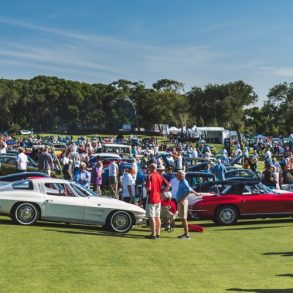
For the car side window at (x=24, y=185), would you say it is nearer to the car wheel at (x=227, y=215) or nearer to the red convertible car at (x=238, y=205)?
the red convertible car at (x=238, y=205)

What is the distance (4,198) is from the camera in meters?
15.0

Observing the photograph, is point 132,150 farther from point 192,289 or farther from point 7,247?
point 192,289

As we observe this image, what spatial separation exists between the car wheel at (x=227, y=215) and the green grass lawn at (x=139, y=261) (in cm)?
182

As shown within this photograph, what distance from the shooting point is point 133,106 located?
114 metres

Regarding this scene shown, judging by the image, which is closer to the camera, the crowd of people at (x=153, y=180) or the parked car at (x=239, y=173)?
the crowd of people at (x=153, y=180)

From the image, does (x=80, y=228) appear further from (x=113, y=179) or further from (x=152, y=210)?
(x=113, y=179)

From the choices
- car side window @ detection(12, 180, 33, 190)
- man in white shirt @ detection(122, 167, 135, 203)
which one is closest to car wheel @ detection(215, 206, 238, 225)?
man in white shirt @ detection(122, 167, 135, 203)

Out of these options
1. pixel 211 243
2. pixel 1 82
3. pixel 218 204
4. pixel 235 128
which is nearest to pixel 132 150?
pixel 218 204

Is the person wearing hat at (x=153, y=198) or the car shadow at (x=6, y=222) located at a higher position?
the person wearing hat at (x=153, y=198)

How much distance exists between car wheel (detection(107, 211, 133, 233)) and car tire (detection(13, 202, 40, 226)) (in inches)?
76.4

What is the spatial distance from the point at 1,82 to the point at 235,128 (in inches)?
2307

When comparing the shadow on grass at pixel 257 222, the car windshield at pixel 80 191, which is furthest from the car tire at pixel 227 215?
the car windshield at pixel 80 191

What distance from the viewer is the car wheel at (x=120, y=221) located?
15102 mm

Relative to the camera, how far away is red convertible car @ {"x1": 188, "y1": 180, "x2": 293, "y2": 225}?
1752 centimetres
